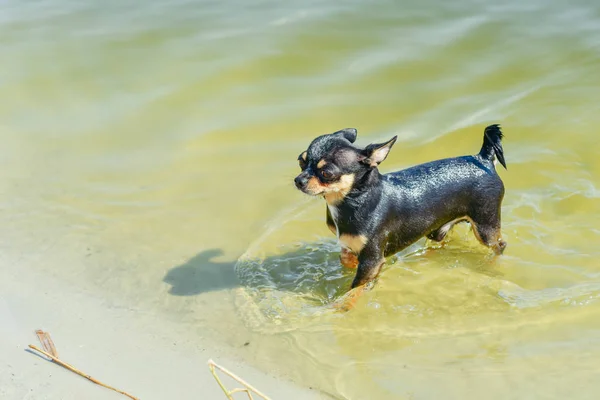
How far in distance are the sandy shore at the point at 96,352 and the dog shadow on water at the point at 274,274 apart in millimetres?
654

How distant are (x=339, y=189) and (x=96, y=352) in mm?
1860

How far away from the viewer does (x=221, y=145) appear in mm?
7738

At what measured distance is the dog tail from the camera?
5516 mm

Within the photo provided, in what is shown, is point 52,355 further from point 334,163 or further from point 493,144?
point 493,144

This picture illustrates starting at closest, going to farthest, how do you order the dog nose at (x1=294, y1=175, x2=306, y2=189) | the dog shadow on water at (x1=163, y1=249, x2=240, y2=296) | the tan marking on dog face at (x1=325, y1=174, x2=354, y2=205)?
the dog nose at (x1=294, y1=175, x2=306, y2=189) → the tan marking on dog face at (x1=325, y1=174, x2=354, y2=205) → the dog shadow on water at (x1=163, y1=249, x2=240, y2=296)

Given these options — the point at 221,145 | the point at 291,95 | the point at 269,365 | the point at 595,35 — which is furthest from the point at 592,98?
the point at 269,365

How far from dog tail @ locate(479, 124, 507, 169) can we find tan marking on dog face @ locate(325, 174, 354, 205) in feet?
4.41

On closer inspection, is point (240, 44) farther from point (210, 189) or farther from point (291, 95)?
point (210, 189)

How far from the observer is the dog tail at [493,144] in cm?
552

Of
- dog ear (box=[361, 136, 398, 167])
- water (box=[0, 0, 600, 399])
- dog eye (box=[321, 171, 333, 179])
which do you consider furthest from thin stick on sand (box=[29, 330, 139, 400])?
dog ear (box=[361, 136, 398, 167])

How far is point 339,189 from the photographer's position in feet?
15.9

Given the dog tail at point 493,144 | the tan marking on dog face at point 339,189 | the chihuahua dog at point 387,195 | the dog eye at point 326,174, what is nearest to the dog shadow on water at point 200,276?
the chihuahua dog at point 387,195

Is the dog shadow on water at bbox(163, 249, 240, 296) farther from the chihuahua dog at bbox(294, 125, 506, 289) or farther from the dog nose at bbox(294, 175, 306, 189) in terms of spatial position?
the dog nose at bbox(294, 175, 306, 189)

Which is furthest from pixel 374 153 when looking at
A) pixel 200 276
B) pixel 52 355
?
pixel 52 355
